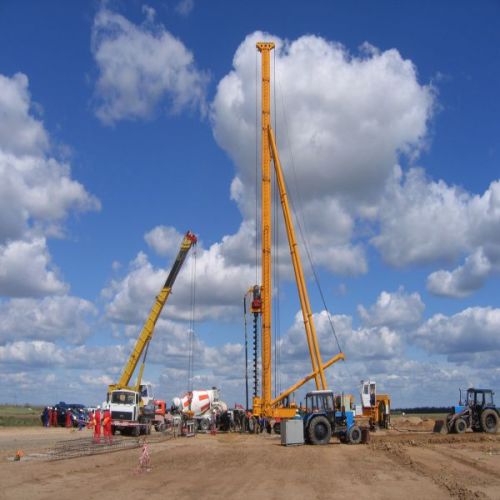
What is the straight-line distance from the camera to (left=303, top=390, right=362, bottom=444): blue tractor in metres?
32.1

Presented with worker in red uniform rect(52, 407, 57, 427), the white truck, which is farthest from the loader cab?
worker in red uniform rect(52, 407, 57, 427)

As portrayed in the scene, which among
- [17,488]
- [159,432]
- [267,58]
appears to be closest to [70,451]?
[17,488]

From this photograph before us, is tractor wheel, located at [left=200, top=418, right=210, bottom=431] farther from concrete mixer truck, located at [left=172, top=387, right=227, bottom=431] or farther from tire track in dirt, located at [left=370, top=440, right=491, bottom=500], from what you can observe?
tire track in dirt, located at [left=370, top=440, right=491, bottom=500]

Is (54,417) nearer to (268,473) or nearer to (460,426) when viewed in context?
(460,426)

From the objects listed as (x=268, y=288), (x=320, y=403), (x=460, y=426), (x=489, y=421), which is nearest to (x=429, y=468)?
(x=320, y=403)

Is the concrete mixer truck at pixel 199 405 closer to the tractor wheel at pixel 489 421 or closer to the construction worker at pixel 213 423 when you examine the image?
the construction worker at pixel 213 423

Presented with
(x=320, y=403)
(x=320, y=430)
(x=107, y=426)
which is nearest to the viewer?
(x=320, y=430)

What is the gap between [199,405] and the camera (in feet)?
164

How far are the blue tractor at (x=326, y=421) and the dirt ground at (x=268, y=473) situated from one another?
1065 millimetres

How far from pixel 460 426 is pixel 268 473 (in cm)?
2184

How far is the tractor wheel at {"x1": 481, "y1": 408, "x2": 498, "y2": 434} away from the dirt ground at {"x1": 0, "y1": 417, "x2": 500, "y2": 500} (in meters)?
8.27

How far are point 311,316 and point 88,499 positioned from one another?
35.1 metres

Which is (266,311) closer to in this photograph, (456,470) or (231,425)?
(231,425)

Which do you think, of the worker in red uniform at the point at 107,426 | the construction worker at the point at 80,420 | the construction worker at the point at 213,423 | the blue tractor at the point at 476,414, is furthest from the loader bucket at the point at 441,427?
the construction worker at the point at 80,420
